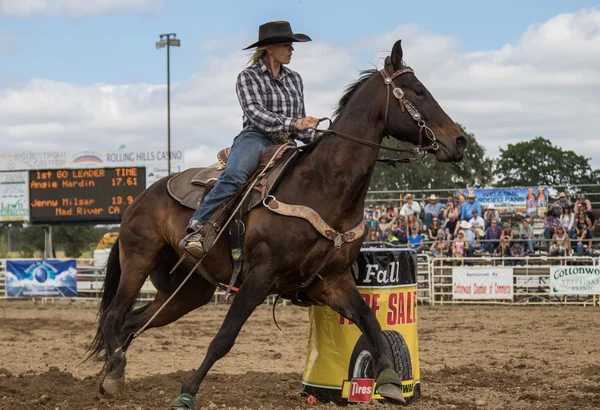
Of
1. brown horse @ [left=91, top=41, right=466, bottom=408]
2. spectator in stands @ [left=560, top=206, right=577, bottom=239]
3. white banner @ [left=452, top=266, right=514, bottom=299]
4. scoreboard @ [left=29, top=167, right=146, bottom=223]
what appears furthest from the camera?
scoreboard @ [left=29, top=167, right=146, bottom=223]

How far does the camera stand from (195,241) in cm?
612

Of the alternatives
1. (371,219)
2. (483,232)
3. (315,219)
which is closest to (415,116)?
(315,219)

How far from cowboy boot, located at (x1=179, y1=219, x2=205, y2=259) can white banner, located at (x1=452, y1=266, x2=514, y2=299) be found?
13207 millimetres

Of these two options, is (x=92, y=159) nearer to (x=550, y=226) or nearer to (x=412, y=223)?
(x=412, y=223)

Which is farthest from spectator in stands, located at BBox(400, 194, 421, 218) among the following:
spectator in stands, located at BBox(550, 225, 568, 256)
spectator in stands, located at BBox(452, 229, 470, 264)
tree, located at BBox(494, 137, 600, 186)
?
tree, located at BBox(494, 137, 600, 186)

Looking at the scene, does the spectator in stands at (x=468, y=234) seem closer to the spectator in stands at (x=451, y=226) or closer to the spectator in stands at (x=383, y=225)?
the spectator in stands at (x=451, y=226)

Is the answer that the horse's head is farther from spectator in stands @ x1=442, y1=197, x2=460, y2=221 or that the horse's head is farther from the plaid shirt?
spectator in stands @ x1=442, y1=197, x2=460, y2=221

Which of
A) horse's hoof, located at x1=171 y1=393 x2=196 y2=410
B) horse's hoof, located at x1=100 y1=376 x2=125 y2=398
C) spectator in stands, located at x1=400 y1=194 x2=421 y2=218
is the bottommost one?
horse's hoof, located at x1=100 y1=376 x2=125 y2=398

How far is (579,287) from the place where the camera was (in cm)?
1784

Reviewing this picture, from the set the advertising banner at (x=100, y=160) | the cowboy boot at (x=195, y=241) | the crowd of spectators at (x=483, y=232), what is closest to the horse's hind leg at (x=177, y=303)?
the cowboy boot at (x=195, y=241)

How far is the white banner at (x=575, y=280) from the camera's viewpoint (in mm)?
17641

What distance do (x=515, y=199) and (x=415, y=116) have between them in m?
19.4

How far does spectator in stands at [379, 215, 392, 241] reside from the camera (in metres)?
20.5

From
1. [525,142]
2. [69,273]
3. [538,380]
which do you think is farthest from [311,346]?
[525,142]
